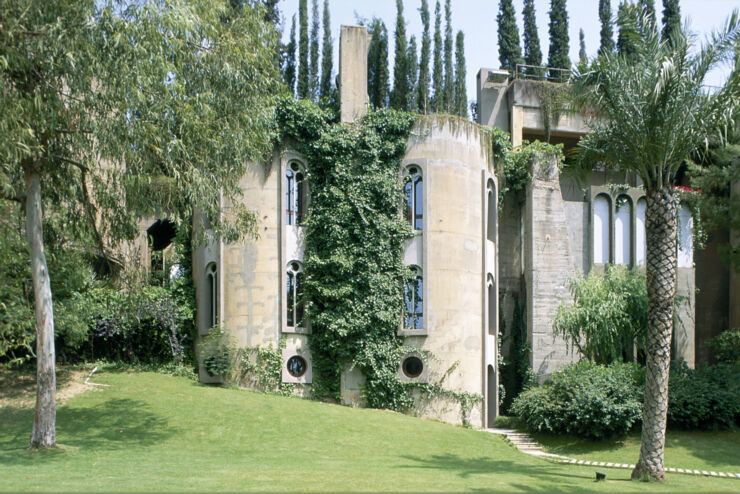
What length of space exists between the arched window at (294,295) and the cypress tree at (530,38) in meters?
25.5

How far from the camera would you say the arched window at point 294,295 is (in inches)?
1015

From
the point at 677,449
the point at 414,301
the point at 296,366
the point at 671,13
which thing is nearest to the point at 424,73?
the point at 671,13

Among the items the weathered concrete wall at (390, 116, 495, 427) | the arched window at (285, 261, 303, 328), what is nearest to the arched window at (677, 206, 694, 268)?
the weathered concrete wall at (390, 116, 495, 427)

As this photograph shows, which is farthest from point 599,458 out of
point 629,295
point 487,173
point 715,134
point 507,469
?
point 487,173

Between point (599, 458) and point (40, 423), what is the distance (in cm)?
1430

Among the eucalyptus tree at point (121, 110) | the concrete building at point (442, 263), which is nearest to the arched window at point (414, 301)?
the concrete building at point (442, 263)

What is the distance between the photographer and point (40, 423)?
16.8 meters

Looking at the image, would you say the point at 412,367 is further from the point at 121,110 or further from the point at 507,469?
the point at 121,110

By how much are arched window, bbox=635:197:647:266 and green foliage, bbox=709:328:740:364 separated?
3.99m

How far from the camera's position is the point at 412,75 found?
48469mm

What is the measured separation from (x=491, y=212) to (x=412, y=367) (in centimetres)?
697

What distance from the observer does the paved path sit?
18.3m

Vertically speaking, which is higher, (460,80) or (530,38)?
(530,38)

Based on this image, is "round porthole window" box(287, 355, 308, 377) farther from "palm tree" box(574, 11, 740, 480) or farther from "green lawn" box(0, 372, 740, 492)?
"palm tree" box(574, 11, 740, 480)
